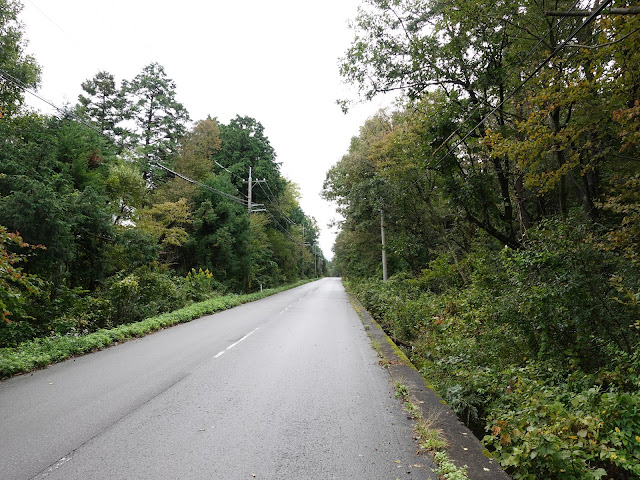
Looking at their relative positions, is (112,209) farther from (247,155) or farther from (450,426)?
(247,155)

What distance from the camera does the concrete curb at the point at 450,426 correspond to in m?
3.19

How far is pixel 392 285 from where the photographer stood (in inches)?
694

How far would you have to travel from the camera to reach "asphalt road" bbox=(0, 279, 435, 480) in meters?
3.28

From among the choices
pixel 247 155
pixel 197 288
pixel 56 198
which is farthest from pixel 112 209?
pixel 247 155

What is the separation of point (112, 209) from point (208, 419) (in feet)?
46.4

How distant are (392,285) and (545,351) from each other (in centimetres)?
1260

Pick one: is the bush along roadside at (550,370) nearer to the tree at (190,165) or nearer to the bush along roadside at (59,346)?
the bush along roadside at (59,346)

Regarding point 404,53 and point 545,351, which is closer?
point 545,351

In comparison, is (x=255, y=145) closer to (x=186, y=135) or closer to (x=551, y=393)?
(x=186, y=135)

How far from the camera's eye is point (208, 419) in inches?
171

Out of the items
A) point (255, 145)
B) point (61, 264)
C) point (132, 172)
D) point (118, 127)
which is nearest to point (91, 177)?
point (132, 172)

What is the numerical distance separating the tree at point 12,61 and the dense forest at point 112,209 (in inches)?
2.2

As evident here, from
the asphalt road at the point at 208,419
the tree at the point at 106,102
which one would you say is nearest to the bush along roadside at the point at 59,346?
the asphalt road at the point at 208,419

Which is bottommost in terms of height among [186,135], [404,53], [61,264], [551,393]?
[551,393]
